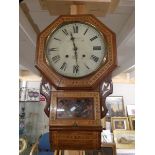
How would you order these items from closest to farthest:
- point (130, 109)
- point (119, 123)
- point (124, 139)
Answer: point (124, 139)
point (119, 123)
point (130, 109)

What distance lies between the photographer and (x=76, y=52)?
0.85 meters

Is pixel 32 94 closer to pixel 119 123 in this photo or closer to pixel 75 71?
pixel 119 123

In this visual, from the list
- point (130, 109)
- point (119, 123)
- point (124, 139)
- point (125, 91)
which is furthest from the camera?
point (125, 91)

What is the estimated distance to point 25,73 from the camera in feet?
17.5

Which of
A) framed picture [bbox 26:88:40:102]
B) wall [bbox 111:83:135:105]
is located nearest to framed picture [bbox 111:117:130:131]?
wall [bbox 111:83:135:105]

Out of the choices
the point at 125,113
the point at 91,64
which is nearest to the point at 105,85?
the point at 91,64

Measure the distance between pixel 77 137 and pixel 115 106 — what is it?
4.22m

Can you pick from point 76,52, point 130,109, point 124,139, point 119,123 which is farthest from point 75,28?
point 130,109

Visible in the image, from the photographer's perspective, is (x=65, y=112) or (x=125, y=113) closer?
(x=65, y=112)

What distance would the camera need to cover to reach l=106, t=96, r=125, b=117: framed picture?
4.87 meters
